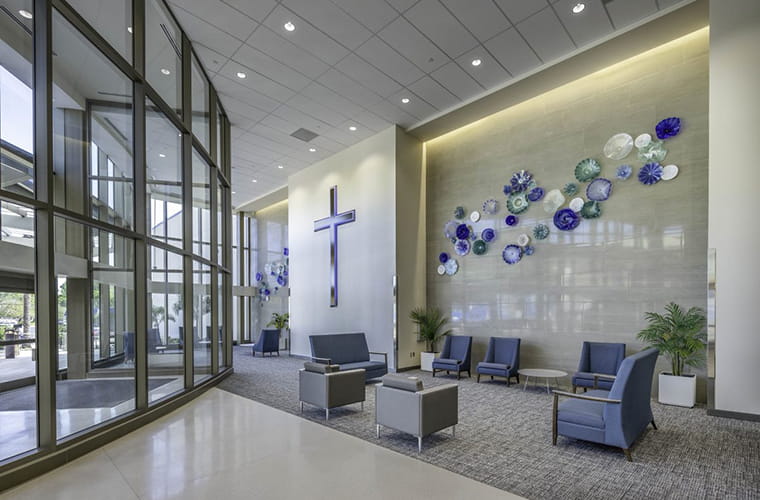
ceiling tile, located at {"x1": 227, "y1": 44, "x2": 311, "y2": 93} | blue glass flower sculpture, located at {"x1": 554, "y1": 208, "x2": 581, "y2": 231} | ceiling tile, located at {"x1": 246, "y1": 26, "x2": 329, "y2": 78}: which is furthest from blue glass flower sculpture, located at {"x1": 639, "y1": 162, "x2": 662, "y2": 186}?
ceiling tile, located at {"x1": 227, "y1": 44, "x2": 311, "y2": 93}

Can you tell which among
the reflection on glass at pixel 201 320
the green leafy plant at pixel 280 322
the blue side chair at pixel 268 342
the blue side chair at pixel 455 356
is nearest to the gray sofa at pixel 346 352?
the blue side chair at pixel 455 356

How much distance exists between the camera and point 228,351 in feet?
29.8

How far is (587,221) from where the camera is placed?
739 centimetres

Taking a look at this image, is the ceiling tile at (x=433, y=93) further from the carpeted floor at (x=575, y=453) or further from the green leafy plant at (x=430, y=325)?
the carpeted floor at (x=575, y=453)

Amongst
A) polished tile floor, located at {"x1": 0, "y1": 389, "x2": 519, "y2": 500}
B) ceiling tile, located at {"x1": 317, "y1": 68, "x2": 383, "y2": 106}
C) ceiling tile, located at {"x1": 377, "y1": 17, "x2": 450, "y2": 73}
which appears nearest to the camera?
polished tile floor, located at {"x1": 0, "y1": 389, "x2": 519, "y2": 500}

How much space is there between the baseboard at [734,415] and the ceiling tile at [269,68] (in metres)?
8.06

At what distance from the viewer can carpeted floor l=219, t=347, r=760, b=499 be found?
10.9ft

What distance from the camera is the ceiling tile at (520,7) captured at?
557 centimetres

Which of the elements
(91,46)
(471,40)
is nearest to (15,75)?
(91,46)

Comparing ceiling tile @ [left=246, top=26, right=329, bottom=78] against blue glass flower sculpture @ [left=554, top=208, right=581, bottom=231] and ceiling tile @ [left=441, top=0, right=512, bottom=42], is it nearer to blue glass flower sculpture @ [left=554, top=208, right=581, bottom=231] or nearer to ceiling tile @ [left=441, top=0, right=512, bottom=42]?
ceiling tile @ [left=441, top=0, right=512, bottom=42]

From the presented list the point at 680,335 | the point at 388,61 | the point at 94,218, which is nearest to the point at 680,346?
the point at 680,335

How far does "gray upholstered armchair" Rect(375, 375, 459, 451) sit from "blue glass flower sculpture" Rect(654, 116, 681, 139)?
541cm

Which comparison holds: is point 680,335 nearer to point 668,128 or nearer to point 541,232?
point 541,232

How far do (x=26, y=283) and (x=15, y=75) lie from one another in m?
1.83
